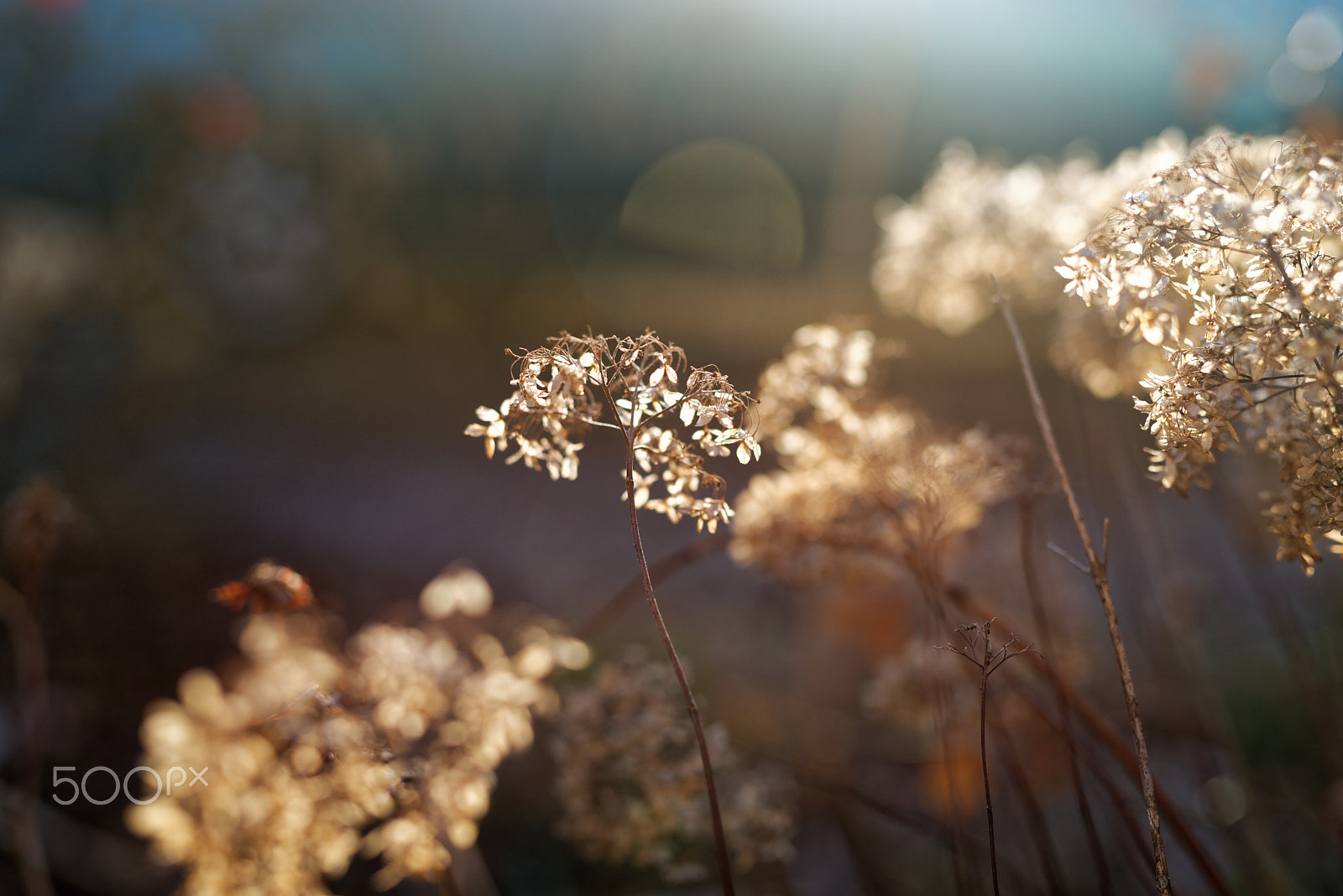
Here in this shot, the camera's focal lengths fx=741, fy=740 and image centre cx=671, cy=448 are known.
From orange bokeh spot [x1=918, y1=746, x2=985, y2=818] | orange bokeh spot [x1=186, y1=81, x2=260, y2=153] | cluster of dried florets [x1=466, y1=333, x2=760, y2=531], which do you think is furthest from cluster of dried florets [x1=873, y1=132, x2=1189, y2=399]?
orange bokeh spot [x1=186, y1=81, x2=260, y2=153]

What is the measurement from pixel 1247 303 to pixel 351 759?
→ 1331mm

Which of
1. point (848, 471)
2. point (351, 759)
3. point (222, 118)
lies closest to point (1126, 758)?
point (848, 471)

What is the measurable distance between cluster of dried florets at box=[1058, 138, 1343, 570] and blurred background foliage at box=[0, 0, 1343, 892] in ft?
2.67

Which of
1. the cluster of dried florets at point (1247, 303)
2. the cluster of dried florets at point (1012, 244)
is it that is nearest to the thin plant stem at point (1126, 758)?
the cluster of dried florets at point (1247, 303)

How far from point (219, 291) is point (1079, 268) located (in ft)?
22.7

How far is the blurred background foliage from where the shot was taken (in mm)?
3701

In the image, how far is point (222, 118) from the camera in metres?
6.16

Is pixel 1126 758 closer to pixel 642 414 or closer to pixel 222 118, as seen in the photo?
pixel 642 414

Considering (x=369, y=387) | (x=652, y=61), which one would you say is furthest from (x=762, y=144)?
(x=369, y=387)

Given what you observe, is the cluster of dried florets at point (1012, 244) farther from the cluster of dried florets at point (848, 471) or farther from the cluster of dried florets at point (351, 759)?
the cluster of dried florets at point (351, 759)

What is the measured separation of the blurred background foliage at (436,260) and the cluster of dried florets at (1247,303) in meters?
0.81

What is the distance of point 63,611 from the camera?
362 cm

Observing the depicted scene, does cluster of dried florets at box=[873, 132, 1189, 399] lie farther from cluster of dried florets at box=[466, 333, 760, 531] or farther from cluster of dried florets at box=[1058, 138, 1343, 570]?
cluster of dried florets at box=[466, 333, 760, 531]

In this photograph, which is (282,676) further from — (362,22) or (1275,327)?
(362,22)
